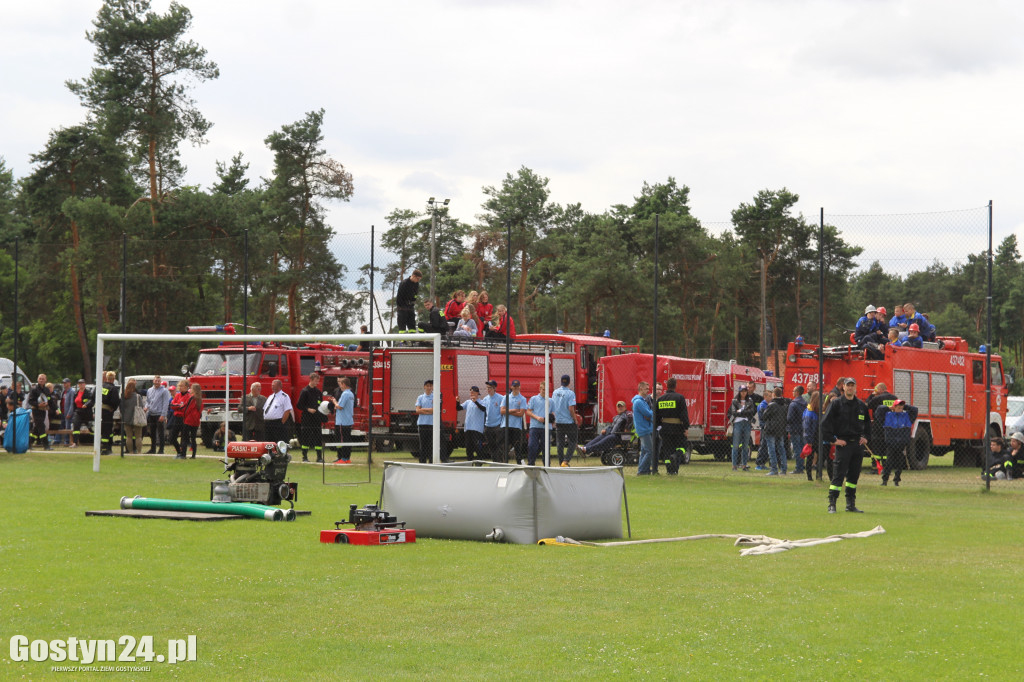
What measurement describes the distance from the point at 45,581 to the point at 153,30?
45331mm

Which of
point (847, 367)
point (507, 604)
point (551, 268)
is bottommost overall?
point (507, 604)

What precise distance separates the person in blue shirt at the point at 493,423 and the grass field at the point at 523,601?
8.48 m

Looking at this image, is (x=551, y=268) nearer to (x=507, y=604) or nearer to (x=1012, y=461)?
(x=1012, y=461)

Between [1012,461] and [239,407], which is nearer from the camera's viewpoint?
[1012,461]

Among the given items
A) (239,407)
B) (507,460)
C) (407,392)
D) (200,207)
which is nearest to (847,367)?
(507,460)

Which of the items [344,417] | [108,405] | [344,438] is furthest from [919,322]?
[108,405]

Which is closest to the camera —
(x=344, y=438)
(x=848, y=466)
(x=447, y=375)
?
(x=848, y=466)

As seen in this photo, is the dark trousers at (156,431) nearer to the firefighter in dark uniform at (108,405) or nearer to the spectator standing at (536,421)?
the firefighter in dark uniform at (108,405)

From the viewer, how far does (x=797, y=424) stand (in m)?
23.1

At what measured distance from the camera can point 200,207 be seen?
158ft

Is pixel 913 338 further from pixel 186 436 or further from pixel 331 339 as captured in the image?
pixel 186 436

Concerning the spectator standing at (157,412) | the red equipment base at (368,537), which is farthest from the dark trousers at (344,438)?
the red equipment base at (368,537)

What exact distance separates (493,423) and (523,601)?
47.4ft

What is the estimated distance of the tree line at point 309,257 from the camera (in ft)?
92.5
